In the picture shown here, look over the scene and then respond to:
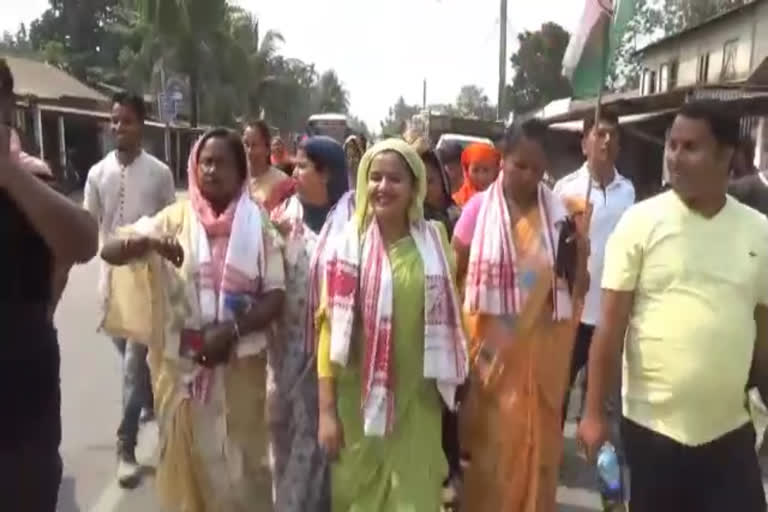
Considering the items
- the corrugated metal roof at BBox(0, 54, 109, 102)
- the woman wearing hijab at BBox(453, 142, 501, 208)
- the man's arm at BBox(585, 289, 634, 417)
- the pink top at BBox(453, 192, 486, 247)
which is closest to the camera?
the man's arm at BBox(585, 289, 634, 417)

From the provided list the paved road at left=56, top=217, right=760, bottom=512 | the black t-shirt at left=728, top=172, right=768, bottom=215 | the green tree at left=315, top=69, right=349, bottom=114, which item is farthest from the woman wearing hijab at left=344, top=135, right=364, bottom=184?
the green tree at left=315, top=69, right=349, bottom=114

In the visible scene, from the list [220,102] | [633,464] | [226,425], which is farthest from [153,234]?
[220,102]

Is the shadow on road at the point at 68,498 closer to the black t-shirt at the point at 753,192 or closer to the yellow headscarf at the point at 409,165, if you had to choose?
the yellow headscarf at the point at 409,165

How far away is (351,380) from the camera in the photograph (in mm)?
3619

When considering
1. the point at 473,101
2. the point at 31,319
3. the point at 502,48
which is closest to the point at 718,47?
the point at 502,48

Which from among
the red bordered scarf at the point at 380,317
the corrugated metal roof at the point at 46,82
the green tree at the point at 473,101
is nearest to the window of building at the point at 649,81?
the corrugated metal roof at the point at 46,82

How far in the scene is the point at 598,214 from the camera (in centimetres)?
556

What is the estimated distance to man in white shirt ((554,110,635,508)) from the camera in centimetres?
549

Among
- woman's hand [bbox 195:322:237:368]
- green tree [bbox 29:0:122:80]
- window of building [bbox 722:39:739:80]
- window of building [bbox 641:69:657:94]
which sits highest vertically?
green tree [bbox 29:0:122:80]

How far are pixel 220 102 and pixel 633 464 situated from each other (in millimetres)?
36818

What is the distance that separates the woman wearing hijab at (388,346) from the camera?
354cm

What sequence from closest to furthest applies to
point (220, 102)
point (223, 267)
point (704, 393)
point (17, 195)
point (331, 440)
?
point (17, 195) → point (704, 393) → point (331, 440) → point (223, 267) → point (220, 102)

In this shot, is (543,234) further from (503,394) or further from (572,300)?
(503,394)

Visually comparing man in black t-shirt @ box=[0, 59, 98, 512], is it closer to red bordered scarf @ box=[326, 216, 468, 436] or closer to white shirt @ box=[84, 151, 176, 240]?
red bordered scarf @ box=[326, 216, 468, 436]
